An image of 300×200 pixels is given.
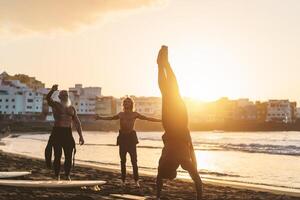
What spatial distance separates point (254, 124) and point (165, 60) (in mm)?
153766

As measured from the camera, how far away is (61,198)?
23.0ft

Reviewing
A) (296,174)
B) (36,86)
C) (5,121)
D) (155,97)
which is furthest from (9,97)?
(296,174)

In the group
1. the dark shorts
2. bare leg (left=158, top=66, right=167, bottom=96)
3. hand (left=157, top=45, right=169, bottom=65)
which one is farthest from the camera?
hand (left=157, top=45, right=169, bottom=65)

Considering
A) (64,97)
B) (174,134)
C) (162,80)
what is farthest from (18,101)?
(174,134)

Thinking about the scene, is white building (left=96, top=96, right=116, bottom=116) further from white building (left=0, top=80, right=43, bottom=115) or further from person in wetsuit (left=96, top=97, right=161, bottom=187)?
person in wetsuit (left=96, top=97, right=161, bottom=187)

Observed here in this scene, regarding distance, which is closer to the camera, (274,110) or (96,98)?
(96,98)

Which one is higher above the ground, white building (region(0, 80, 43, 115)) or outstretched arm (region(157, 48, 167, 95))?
white building (region(0, 80, 43, 115))

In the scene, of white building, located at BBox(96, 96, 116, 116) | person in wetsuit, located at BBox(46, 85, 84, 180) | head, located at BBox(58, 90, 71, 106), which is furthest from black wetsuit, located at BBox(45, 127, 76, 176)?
white building, located at BBox(96, 96, 116, 116)

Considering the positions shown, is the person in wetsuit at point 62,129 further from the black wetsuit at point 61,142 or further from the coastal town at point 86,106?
the coastal town at point 86,106

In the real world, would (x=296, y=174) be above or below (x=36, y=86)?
below

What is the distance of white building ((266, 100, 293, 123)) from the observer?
182 m

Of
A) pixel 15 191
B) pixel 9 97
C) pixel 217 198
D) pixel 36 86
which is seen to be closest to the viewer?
pixel 15 191

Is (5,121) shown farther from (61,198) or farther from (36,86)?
(61,198)

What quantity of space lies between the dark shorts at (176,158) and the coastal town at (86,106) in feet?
377
